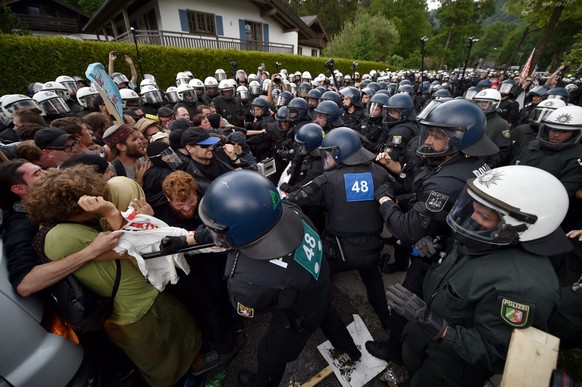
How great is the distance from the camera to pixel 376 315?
319 centimetres

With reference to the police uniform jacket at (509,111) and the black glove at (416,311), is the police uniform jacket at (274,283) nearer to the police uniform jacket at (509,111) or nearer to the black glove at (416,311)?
the black glove at (416,311)

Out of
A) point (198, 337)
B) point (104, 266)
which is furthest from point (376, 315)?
point (104, 266)

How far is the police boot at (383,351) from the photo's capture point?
2.60 metres

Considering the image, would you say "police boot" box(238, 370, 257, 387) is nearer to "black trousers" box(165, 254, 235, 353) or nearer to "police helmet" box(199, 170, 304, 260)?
"black trousers" box(165, 254, 235, 353)

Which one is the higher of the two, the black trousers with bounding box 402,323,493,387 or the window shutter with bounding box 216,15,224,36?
the window shutter with bounding box 216,15,224,36

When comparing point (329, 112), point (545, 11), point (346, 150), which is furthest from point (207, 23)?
point (545, 11)

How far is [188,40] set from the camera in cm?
1588

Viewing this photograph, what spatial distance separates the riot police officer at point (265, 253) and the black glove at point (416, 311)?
567 mm

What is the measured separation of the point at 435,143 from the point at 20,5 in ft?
144

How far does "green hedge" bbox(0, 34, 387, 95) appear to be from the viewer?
27.5ft

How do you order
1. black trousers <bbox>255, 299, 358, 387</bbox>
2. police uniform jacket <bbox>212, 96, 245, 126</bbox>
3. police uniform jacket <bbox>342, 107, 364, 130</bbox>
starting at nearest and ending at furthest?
black trousers <bbox>255, 299, 358, 387</bbox> < police uniform jacket <bbox>342, 107, 364, 130</bbox> < police uniform jacket <bbox>212, 96, 245, 126</bbox>

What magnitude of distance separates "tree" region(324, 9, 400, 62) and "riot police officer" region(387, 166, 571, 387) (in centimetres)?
3396

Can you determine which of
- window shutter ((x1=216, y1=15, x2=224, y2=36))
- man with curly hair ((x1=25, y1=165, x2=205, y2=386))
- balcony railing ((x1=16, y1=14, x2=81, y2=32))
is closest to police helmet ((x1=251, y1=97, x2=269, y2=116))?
man with curly hair ((x1=25, y1=165, x2=205, y2=386))

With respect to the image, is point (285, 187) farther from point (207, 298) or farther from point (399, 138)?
point (399, 138)
